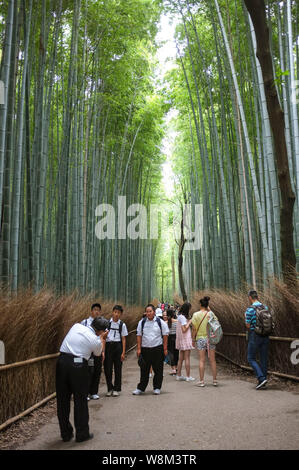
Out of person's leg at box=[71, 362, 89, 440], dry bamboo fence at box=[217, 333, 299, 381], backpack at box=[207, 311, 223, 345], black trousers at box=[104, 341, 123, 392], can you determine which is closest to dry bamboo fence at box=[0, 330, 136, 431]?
person's leg at box=[71, 362, 89, 440]

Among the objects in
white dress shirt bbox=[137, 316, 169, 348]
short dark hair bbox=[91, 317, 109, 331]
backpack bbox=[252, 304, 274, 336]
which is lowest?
white dress shirt bbox=[137, 316, 169, 348]

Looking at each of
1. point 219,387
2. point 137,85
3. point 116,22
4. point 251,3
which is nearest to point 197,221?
point 137,85

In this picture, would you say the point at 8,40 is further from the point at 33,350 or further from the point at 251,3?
the point at 33,350

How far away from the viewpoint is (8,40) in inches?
177

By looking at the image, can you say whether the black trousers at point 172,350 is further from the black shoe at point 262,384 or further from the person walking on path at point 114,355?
the black shoe at point 262,384

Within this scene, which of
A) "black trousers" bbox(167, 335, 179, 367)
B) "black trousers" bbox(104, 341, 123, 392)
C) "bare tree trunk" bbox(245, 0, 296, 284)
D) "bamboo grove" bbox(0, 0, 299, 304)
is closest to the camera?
"bare tree trunk" bbox(245, 0, 296, 284)

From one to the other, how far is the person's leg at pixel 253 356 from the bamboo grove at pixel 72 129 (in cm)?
277

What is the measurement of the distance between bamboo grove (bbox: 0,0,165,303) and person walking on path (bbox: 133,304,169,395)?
1521 millimetres

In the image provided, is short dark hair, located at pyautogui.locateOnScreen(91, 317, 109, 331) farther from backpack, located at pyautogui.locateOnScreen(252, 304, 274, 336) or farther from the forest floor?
backpack, located at pyautogui.locateOnScreen(252, 304, 274, 336)

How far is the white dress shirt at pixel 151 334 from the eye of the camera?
17.1 feet

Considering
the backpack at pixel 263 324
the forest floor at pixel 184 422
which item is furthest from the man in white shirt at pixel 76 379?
the backpack at pixel 263 324

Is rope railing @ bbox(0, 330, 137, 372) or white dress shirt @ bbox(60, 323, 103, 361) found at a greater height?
white dress shirt @ bbox(60, 323, 103, 361)

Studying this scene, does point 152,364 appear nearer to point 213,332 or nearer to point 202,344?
point 202,344

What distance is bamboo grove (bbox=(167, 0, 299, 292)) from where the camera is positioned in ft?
20.8
